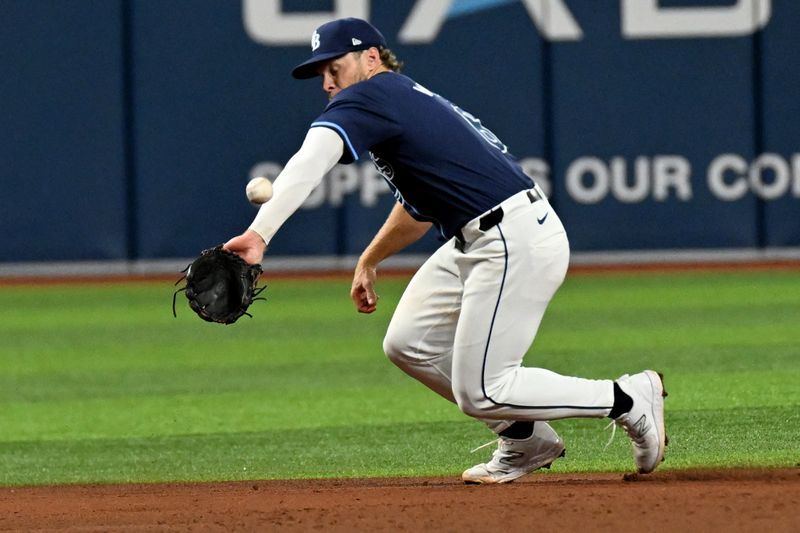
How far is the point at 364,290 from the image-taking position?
5.53 metres

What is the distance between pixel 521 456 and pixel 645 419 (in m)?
0.52

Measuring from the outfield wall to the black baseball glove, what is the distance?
9677 mm

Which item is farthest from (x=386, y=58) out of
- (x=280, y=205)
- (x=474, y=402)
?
(x=474, y=402)

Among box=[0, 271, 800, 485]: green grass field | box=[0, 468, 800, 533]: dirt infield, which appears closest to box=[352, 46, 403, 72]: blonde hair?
box=[0, 468, 800, 533]: dirt infield

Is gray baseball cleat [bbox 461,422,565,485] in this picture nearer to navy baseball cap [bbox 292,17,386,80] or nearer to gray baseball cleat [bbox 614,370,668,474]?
gray baseball cleat [bbox 614,370,668,474]

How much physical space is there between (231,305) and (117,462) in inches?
86.0

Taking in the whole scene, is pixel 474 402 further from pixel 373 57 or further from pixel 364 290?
pixel 373 57

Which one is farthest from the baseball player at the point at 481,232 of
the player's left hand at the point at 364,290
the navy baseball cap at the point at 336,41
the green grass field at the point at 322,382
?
the green grass field at the point at 322,382

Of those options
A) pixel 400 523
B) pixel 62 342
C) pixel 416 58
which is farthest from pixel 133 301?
pixel 400 523

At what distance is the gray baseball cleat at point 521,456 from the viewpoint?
5.33 meters

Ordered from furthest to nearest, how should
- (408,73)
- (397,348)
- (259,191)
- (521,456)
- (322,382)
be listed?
(408,73) → (322,382) → (521,456) → (397,348) → (259,191)

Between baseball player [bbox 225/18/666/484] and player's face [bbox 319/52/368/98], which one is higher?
player's face [bbox 319/52/368/98]

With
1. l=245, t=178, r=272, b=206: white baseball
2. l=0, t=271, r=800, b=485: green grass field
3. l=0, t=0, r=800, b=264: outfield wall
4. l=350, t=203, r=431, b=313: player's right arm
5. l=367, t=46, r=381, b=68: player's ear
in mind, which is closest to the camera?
l=245, t=178, r=272, b=206: white baseball

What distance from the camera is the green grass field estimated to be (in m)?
6.30
